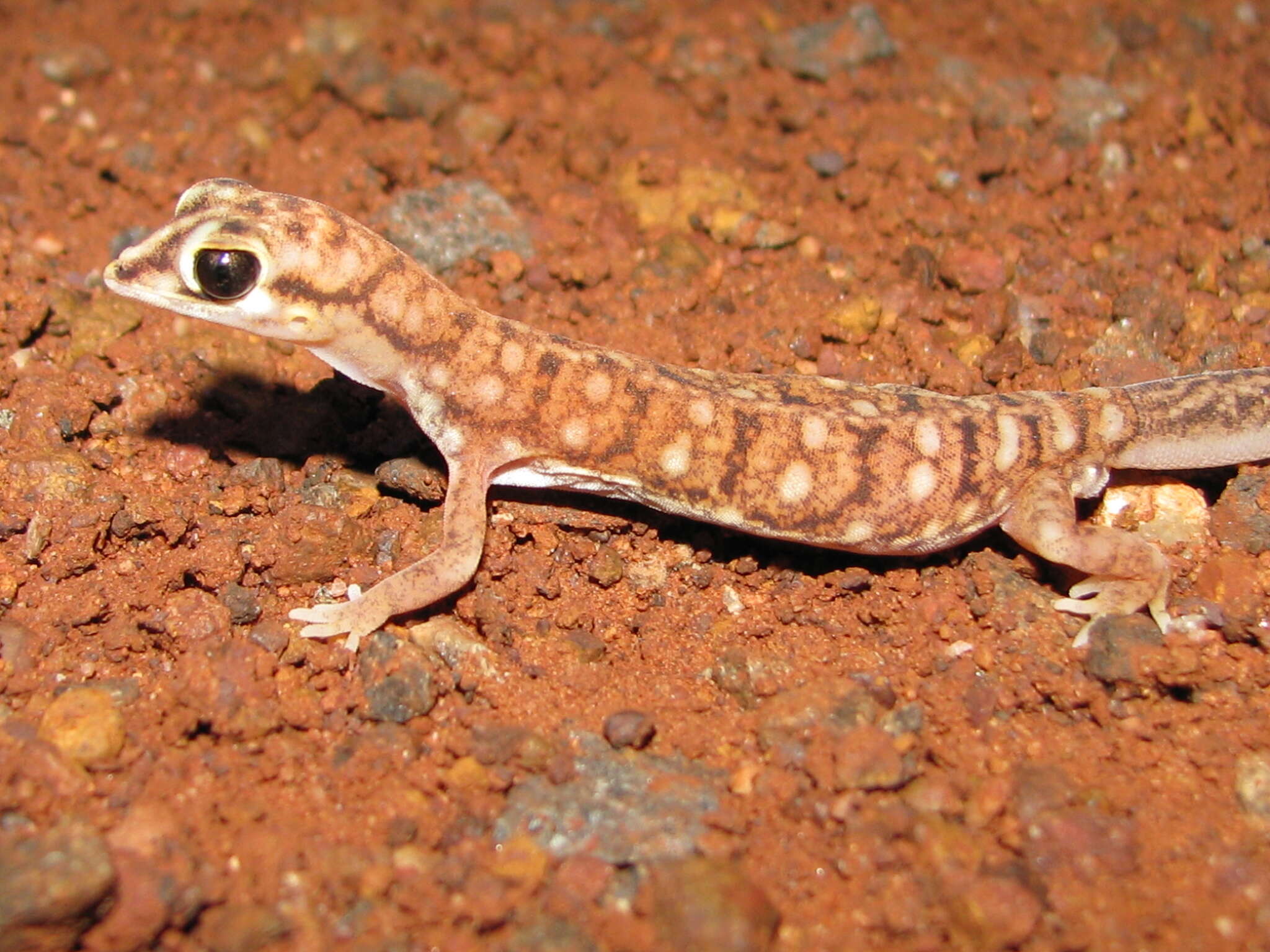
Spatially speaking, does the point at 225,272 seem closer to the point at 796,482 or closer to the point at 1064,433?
the point at 796,482

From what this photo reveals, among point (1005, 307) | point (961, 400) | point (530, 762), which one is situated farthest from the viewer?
point (1005, 307)

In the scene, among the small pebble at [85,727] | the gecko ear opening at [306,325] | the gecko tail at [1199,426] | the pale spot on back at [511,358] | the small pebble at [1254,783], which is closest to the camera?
the small pebble at [85,727]

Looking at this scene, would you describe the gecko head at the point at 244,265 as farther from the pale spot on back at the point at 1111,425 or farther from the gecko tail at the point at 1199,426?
the gecko tail at the point at 1199,426

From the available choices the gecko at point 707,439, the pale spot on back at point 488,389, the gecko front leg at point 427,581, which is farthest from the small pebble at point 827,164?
the gecko front leg at point 427,581

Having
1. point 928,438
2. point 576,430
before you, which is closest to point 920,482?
point 928,438

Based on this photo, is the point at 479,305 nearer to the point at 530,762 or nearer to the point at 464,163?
the point at 464,163

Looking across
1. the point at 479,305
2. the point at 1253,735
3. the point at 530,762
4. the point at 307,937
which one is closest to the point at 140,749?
the point at 307,937
